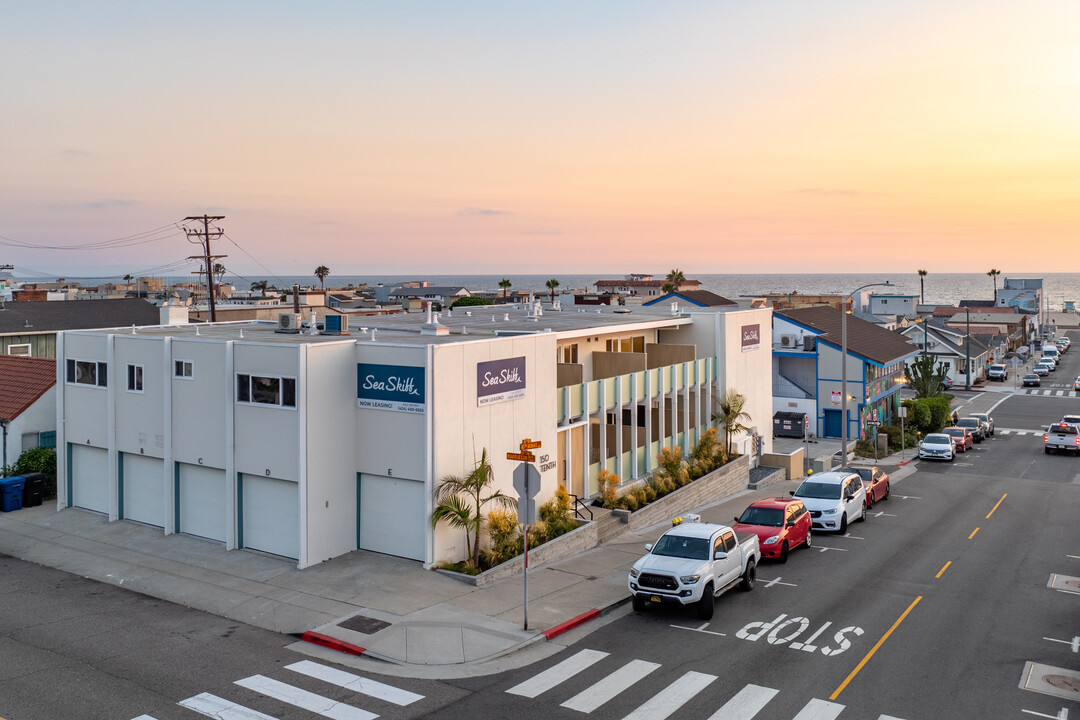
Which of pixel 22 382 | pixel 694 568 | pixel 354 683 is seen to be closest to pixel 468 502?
pixel 694 568

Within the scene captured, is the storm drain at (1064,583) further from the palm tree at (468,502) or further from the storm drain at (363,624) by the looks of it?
the storm drain at (363,624)

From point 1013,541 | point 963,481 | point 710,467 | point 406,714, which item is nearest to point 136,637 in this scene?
point 406,714

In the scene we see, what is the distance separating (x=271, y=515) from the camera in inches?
868

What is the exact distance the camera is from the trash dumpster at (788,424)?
5359 centimetres

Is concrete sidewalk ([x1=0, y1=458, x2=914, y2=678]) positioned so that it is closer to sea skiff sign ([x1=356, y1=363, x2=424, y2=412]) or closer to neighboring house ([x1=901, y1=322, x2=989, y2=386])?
sea skiff sign ([x1=356, y1=363, x2=424, y2=412])

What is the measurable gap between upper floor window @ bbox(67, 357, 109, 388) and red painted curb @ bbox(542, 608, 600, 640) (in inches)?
623

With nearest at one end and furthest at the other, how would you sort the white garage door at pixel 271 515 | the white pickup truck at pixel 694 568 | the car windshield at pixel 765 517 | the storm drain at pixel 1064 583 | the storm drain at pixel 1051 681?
the storm drain at pixel 1051 681 < the white pickup truck at pixel 694 568 < the storm drain at pixel 1064 583 < the white garage door at pixel 271 515 < the car windshield at pixel 765 517

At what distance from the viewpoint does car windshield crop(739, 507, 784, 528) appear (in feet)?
77.7

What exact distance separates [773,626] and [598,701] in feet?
17.6

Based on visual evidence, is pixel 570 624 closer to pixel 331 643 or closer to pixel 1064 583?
pixel 331 643

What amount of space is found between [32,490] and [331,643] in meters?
15.6

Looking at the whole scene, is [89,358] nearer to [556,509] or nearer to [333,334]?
[333,334]

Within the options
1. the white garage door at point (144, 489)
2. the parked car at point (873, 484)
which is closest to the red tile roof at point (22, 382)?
the white garage door at point (144, 489)

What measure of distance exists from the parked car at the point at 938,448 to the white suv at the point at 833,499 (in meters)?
18.7
